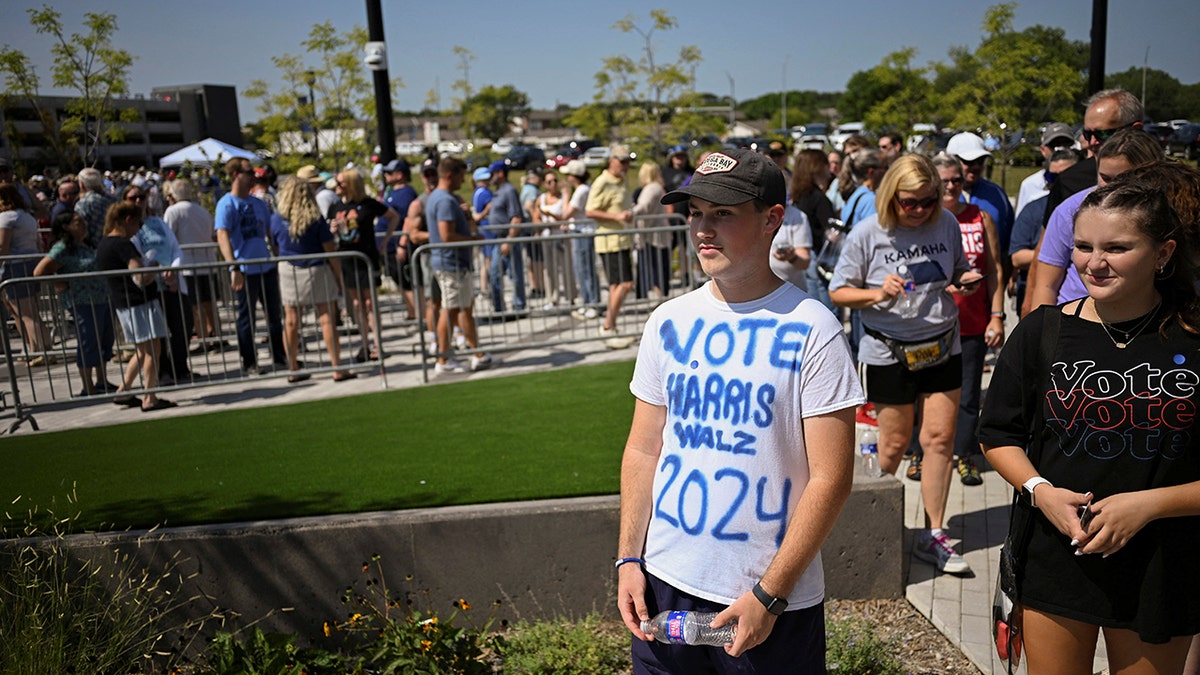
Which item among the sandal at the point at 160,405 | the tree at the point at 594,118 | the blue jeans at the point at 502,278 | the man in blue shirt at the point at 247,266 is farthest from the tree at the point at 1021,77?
the sandal at the point at 160,405

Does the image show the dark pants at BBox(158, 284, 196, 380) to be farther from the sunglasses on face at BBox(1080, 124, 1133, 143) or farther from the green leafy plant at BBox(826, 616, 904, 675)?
the sunglasses on face at BBox(1080, 124, 1133, 143)

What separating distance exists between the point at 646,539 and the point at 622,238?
7945 millimetres

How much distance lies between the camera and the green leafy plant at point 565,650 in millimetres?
4227

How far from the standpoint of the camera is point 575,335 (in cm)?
1086

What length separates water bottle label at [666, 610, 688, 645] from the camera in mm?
2473

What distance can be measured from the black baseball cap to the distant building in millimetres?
6584

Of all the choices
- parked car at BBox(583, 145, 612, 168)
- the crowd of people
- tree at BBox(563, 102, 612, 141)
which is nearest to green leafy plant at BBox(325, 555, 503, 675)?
the crowd of people

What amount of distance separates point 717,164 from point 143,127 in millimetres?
17460

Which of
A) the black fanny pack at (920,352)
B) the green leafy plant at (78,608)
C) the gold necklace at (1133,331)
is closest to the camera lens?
the gold necklace at (1133,331)

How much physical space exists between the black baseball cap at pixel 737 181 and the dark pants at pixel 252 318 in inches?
310

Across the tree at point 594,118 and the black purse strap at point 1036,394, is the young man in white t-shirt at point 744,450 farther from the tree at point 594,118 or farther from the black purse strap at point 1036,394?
the tree at point 594,118

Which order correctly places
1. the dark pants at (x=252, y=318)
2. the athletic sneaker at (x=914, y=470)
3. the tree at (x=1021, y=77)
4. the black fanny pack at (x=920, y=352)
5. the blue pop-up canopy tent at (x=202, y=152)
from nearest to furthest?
the black fanny pack at (x=920, y=352), the athletic sneaker at (x=914, y=470), the dark pants at (x=252, y=318), the tree at (x=1021, y=77), the blue pop-up canopy tent at (x=202, y=152)

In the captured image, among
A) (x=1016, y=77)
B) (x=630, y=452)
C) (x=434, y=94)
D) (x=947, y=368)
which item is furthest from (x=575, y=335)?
(x=434, y=94)

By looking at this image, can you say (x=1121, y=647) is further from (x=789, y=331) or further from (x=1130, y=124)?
(x=1130, y=124)
